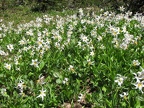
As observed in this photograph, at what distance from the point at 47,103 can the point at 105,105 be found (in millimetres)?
1056

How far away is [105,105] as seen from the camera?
4492 millimetres

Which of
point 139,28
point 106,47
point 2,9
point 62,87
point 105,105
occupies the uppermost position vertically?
point 2,9

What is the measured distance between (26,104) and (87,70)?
151cm

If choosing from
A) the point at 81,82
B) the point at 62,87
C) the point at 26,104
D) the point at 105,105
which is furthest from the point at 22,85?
the point at 105,105

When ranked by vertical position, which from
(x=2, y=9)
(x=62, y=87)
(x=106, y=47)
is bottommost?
(x=62, y=87)

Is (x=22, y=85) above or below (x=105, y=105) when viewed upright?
above

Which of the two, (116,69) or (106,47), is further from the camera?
(106,47)

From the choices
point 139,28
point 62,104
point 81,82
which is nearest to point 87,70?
point 81,82

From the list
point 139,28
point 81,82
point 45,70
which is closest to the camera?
point 81,82

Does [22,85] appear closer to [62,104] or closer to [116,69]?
[62,104]

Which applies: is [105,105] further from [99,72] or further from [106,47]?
[106,47]

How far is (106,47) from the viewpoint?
659 centimetres

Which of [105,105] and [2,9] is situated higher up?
[2,9]

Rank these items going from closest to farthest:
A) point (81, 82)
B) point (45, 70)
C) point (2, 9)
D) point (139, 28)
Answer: point (81, 82), point (45, 70), point (139, 28), point (2, 9)
